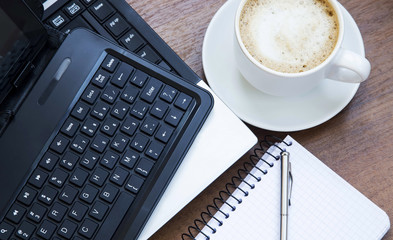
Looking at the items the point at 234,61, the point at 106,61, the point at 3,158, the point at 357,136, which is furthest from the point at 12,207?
the point at 357,136

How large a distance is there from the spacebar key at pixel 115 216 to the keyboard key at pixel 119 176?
1 cm

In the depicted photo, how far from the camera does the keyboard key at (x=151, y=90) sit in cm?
65

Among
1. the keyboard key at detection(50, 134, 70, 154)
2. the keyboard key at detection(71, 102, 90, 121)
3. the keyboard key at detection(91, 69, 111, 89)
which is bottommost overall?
the keyboard key at detection(50, 134, 70, 154)

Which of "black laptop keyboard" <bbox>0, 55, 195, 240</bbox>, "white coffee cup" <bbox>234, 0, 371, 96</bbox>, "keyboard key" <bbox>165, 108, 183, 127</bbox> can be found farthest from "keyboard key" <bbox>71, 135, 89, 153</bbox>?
"white coffee cup" <bbox>234, 0, 371, 96</bbox>

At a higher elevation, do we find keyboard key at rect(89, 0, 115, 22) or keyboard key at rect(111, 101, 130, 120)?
keyboard key at rect(89, 0, 115, 22)

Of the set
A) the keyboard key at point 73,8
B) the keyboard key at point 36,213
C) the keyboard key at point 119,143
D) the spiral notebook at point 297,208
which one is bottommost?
the spiral notebook at point 297,208

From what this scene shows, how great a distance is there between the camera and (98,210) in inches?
24.5

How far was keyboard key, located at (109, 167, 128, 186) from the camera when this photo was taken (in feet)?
2.07

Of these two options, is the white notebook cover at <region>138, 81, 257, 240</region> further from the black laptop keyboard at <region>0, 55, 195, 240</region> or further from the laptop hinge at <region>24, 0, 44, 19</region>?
the laptop hinge at <region>24, 0, 44, 19</region>

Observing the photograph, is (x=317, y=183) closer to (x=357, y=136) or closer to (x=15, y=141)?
(x=357, y=136)

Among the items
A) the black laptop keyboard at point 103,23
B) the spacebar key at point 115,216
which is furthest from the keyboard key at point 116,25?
the spacebar key at point 115,216

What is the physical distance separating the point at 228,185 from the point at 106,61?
0.22 metres

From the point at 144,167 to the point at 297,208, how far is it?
0.20m

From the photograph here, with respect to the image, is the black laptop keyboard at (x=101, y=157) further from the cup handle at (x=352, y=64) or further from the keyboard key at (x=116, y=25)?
the cup handle at (x=352, y=64)
